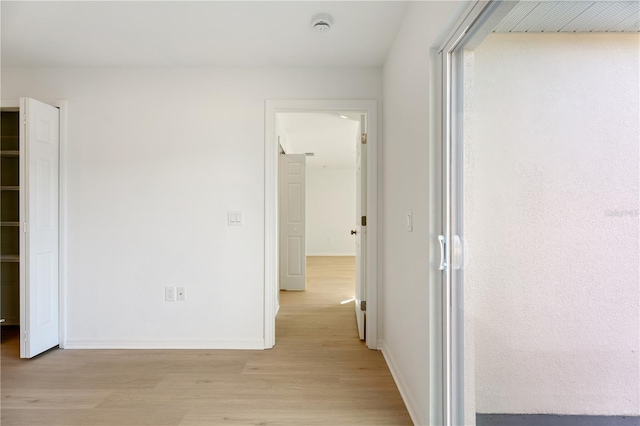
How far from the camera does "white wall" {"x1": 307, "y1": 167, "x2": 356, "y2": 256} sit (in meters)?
8.63

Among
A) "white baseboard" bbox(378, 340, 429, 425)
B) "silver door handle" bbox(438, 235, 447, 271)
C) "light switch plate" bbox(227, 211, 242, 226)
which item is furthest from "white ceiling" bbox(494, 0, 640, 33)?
"light switch plate" bbox(227, 211, 242, 226)

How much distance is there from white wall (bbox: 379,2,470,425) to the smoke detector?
474 mm

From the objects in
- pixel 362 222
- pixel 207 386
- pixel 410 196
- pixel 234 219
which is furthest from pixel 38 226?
pixel 410 196

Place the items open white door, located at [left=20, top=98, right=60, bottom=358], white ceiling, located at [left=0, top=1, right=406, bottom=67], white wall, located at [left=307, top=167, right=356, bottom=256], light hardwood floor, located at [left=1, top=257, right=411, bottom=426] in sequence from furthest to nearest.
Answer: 1. white wall, located at [left=307, top=167, right=356, bottom=256]
2. open white door, located at [left=20, top=98, right=60, bottom=358]
3. white ceiling, located at [left=0, top=1, right=406, bottom=67]
4. light hardwood floor, located at [left=1, top=257, right=411, bottom=426]

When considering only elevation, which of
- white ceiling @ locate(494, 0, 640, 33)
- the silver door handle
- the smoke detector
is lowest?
the silver door handle

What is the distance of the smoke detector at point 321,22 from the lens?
1930 mm

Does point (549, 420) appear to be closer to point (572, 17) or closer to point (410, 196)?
point (410, 196)

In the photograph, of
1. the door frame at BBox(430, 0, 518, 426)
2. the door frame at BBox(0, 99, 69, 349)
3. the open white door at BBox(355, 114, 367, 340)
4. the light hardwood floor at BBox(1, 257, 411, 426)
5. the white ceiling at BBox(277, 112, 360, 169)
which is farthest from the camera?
the white ceiling at BBox(277, 112, 360, 169)

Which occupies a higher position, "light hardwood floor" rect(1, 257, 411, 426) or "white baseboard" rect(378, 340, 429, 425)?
"white baseboard" rect(378, 340, 429, 425)

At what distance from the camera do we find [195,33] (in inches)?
84.1

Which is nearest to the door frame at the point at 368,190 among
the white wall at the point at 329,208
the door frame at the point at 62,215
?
the door frame at the point at 62,215

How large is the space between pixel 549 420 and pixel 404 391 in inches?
34.8

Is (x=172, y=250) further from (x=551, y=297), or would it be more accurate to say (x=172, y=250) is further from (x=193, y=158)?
(x=551, y=297)

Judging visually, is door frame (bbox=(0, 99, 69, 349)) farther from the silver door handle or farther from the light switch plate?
the silver door handle
